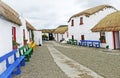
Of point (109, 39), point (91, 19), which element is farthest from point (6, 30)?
point (91, 19)

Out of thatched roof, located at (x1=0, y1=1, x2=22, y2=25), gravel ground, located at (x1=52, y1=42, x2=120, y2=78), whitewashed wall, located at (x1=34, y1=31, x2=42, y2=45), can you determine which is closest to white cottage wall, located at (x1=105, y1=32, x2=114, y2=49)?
gravel ground, located at (x1=52, y1=42, x2=120, y2=78)

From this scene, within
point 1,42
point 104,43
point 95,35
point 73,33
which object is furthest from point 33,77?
point 73,33

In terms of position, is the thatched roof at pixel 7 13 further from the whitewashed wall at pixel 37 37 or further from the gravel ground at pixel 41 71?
the whitewashed wall at pixel 37 37

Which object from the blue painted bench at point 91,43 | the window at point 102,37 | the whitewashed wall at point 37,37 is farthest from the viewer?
the whitewashed wall at point 37,37

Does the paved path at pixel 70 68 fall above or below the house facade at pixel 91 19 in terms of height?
below

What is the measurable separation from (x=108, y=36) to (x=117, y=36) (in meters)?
1.05

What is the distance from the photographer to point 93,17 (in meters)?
35.4

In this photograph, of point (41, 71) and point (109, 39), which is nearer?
point (41, 71)

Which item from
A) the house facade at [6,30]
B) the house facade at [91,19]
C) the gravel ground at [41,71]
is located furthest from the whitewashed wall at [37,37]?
the gravel ground at [41,71]

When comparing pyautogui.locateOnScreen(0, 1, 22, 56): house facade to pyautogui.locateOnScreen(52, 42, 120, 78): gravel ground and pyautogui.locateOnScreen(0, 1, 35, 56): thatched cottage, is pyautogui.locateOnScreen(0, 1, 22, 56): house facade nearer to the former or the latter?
pyautogui.locateOnScreen(0, 1, 35, 56): thatched cottage

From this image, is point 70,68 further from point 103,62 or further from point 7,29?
point 7,29

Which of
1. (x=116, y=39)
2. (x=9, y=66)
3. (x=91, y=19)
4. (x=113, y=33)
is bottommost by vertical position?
(x=9, y=66)

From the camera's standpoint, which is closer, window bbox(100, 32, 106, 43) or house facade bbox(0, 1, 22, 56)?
house facade bbox(0, 1, 22, 56)

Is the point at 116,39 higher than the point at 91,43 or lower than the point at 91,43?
higher
